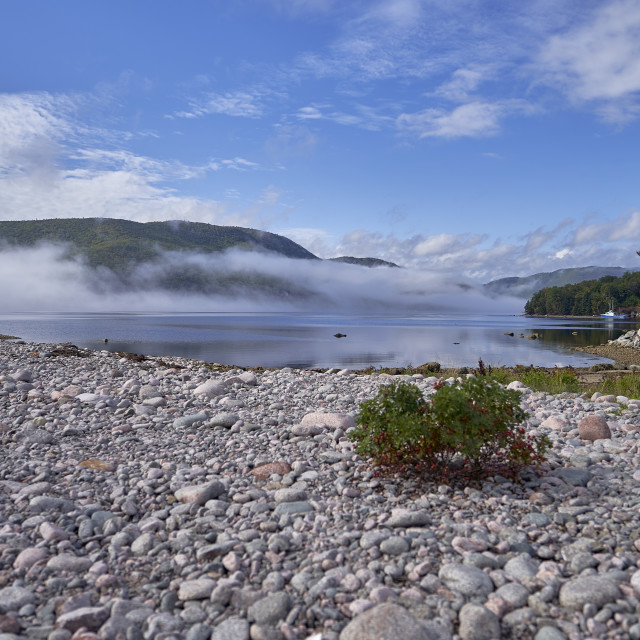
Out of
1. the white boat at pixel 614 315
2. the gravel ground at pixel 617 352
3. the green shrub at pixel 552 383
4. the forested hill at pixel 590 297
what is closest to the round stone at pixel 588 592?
the green shrub at pixel 552 383

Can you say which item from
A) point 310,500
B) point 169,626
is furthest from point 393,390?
point 169,626

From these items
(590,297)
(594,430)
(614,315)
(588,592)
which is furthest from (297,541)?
(590,297)

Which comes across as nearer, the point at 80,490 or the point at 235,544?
the point at 235,544

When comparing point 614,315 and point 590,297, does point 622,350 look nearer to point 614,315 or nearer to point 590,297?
point 614,315

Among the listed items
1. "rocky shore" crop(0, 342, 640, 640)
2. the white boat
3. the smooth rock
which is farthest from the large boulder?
the white boat

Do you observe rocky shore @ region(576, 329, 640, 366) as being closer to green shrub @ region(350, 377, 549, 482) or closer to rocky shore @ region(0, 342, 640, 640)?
rocky shore @ region(0, 342, 640, 640)

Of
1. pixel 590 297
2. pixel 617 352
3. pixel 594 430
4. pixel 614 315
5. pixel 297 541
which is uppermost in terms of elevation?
pixel 590 297

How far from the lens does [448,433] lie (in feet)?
18.7

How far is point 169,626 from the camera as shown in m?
3.53

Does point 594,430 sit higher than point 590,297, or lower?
lower

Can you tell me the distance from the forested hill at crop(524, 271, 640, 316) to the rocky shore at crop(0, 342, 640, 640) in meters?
167

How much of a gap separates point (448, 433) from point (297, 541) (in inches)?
82.4

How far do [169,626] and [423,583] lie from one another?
1892 mm

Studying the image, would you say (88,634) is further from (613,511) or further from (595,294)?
(595,294)
